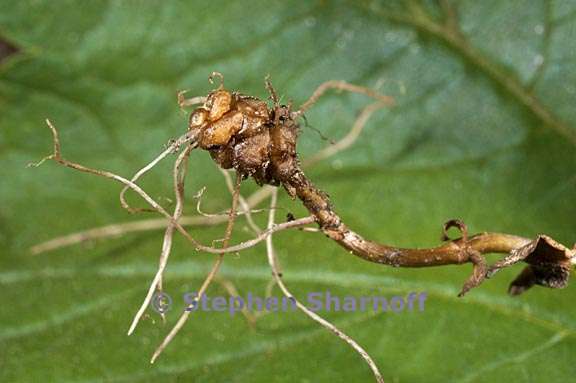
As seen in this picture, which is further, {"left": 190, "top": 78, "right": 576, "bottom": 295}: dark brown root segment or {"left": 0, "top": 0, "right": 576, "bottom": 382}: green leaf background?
{"left": 0, "top": 0, "right": 576, "bottom": 382}: green leaf background

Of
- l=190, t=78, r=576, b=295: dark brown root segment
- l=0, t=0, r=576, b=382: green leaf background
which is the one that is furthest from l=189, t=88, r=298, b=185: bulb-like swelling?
l=0, t=0, r=576, b=382: green leaf background

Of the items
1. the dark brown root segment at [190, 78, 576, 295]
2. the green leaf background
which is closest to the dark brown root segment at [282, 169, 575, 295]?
the dark brown root segment at [190, 78, 576, 295]

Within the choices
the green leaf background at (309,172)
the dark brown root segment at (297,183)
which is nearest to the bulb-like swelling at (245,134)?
the dark brown root segment at (297,183)

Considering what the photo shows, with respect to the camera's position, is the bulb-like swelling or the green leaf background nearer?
the bulb-like swelling

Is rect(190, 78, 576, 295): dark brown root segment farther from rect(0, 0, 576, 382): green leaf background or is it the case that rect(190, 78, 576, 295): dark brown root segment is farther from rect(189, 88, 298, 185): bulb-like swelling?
rect(0, 0, 576, 382): green leaf background

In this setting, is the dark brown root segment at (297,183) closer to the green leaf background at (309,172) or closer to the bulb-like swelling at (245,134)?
the bulb-like swelling at (245,134)

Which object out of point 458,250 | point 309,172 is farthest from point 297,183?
point 309,172

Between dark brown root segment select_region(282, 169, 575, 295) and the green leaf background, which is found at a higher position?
the green leaf background

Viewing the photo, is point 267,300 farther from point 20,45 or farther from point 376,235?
point 20,45
